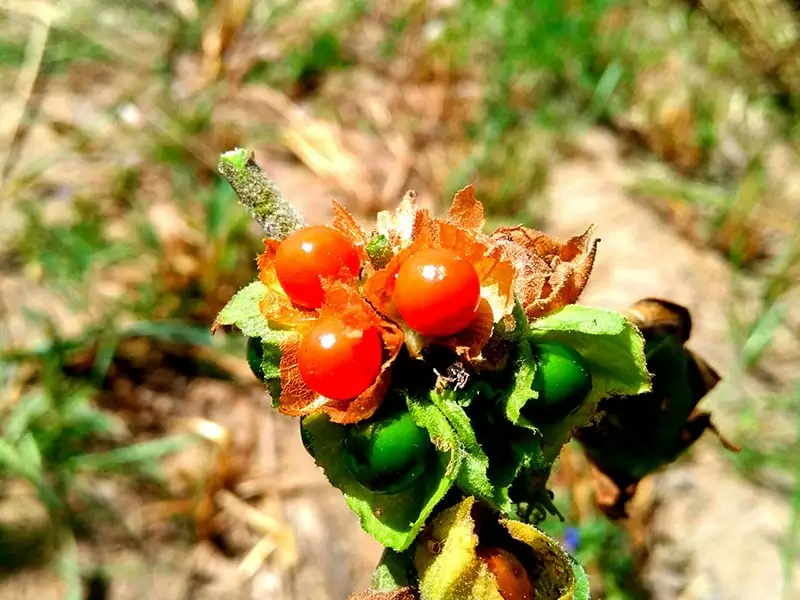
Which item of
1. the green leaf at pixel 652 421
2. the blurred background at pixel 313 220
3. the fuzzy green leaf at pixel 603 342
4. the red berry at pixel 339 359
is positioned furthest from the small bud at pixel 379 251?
the blurred background at pixel 313 220

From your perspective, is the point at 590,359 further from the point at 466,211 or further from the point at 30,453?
the point at 30,453

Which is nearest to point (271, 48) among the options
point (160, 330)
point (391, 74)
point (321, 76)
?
point (321, 76)

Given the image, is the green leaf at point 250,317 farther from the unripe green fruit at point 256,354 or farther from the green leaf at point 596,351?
the green leaf at point 596,351

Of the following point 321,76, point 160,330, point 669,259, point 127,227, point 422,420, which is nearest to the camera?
point 422,420

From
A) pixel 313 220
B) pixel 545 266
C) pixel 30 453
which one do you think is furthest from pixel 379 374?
pixel 313 220

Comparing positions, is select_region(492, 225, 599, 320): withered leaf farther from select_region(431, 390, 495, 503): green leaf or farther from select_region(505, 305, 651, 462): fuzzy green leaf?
select_region(431, 390, 495, 503): green leaf

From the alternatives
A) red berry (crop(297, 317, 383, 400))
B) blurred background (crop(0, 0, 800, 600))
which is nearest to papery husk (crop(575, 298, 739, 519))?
red berry (crop(297, 317, 383, 400))

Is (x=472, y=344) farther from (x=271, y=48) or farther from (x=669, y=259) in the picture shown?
(x=271, y=48)
